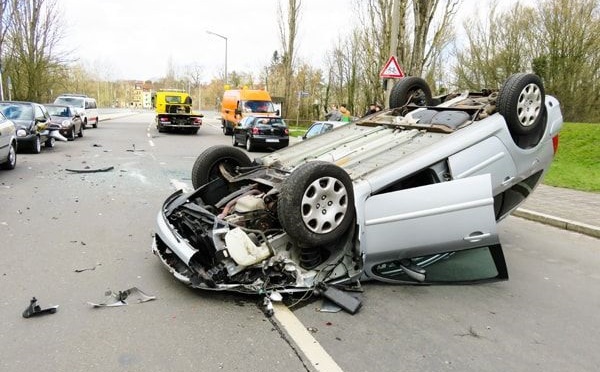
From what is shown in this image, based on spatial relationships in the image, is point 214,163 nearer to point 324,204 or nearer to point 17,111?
point 324,204

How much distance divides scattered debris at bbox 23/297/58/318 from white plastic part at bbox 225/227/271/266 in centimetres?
142

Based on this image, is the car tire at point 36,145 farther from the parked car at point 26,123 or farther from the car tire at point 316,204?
the car tire at point 316,204

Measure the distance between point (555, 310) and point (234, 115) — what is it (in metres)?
24.0

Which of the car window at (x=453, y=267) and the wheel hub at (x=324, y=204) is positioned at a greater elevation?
the wheel hub at (x=324, y=204)

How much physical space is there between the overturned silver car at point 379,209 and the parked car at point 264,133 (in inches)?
538

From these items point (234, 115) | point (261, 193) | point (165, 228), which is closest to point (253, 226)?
point (261, 193)

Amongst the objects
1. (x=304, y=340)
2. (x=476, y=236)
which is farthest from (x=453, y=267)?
(x=304, y=340)

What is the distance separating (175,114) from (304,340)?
962 inches

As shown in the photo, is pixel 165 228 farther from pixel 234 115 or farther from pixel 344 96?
pixel 344 96

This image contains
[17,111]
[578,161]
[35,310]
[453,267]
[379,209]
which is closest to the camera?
[35,310]

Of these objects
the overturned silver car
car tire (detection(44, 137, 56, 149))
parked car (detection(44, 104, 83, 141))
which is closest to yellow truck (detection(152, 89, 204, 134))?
parked car (detection(44, 104, 83, 141))

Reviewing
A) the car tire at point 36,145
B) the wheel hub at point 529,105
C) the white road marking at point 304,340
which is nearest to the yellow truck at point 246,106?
the car tire at point 36,145

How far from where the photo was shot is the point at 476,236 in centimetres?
423

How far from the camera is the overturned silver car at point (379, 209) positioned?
405cm
